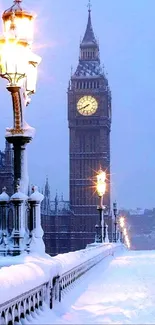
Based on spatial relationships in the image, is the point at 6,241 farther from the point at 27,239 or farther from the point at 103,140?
the point at 103,140

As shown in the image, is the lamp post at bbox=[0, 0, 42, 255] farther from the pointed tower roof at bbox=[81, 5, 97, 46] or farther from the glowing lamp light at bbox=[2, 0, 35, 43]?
the pointed tower roof at bbox=[81, 5, 97, 46]

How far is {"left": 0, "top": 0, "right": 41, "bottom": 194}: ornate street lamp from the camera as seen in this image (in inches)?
477

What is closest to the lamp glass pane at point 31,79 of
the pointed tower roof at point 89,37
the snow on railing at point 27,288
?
the snow on railing at point 27,288

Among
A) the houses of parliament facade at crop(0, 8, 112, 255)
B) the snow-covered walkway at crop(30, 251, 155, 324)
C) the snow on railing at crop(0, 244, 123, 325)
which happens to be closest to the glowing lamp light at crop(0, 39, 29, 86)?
the snow on railing at crop(0, 244, 123, 325)

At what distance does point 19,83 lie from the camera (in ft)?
40.1

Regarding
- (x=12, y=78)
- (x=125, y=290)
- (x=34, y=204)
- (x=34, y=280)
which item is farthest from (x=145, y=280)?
(x=34, y=280)

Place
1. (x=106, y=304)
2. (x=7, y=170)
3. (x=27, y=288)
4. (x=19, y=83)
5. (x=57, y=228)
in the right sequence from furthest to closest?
(x=57, y=228) → (x=7, y=170) → (x=106, y=304) → (x=19, y=83) → (x=27, y=288)

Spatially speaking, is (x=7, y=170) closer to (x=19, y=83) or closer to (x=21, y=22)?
(x=21, y=22)

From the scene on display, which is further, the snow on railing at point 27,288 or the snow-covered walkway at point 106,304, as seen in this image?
the snow-covered walkway at point 106,304

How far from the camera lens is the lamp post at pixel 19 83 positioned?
12.1 m

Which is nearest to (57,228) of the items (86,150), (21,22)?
(86,150)

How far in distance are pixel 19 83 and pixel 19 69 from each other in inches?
8.9

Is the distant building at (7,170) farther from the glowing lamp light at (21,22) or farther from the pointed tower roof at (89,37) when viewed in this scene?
the glowing lamp light at (21,22)

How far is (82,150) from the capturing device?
135m
